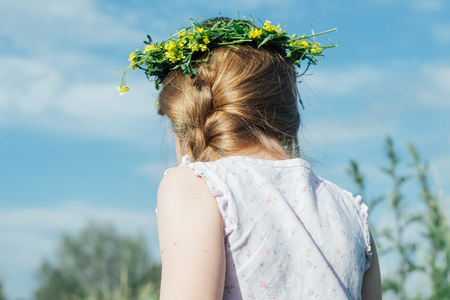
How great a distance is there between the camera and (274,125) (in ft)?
5.13

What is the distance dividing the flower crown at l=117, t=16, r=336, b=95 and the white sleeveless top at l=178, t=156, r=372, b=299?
439 millimetres

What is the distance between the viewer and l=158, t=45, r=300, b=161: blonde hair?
4.94 ft

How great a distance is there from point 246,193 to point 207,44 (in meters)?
0.62

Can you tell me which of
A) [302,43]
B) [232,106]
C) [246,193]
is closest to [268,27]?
[302,43]

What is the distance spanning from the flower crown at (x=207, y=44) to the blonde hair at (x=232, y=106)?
0.14 ft

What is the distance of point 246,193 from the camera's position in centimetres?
133

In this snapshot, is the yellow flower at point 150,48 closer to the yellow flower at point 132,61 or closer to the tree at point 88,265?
the yellow flower at point 132,61

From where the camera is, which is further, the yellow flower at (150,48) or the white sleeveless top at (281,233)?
the yellow flower at (150,48)

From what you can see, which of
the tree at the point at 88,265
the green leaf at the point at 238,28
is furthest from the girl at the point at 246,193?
A: the tree at the point at 88,265

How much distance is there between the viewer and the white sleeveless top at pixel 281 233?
1254 mm

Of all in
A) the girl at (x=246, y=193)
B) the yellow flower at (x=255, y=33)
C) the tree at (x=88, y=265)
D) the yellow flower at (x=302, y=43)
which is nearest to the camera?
the girl at (x=246, y=193)

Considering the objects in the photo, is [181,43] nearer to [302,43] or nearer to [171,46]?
[171,46]

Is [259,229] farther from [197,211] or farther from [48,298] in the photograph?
[48,298]

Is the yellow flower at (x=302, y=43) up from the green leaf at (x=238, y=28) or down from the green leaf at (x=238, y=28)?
down
